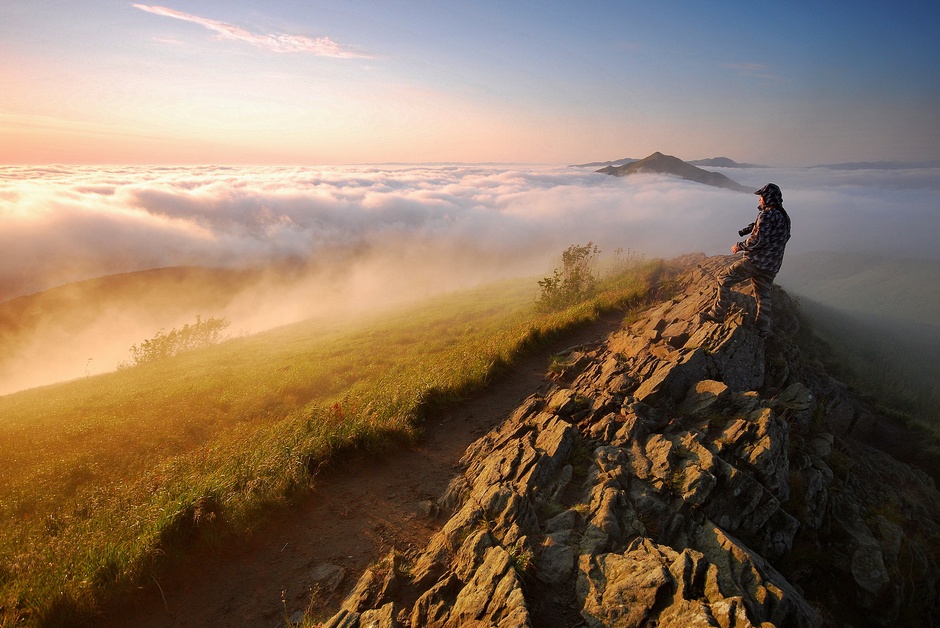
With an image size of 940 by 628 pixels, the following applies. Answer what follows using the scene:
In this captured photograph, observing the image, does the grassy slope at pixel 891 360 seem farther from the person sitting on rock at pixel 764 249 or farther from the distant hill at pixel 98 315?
the distant hill at pixel 98 315

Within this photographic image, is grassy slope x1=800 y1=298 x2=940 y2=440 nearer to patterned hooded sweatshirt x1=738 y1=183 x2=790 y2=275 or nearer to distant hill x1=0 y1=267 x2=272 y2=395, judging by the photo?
patterned hooded sweatshirt x1=738 y1=183 x2=790 y2=275

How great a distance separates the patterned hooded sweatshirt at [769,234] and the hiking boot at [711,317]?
1965 millimetres

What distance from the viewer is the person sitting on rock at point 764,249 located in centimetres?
1155

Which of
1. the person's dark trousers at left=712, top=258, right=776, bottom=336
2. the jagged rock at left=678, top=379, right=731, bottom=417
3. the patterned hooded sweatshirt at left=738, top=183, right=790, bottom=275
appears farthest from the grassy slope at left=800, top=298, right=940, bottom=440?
the jagged rock at left=678, top=379, right=731, bottom=417

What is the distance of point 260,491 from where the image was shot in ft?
27.6

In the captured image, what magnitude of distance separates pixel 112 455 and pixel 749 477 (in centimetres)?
2156

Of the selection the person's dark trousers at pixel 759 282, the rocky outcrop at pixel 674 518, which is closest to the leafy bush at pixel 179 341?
the rocky outcrop at pixel 674 518

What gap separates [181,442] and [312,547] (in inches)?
533

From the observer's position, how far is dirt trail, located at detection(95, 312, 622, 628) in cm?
641

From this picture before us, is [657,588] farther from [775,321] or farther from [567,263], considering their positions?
[567,263]

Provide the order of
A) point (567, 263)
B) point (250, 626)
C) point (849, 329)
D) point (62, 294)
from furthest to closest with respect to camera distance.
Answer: point (62, 294)
point (849, 329)
point (567, 263)
point (250, 626)

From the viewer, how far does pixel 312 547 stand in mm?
7672

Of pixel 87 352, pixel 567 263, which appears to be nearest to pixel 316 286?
pixel 87 352

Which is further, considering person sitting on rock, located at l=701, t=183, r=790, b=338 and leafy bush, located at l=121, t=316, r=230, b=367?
leafy bush, located at l=121, t=316, r=230, b=367
